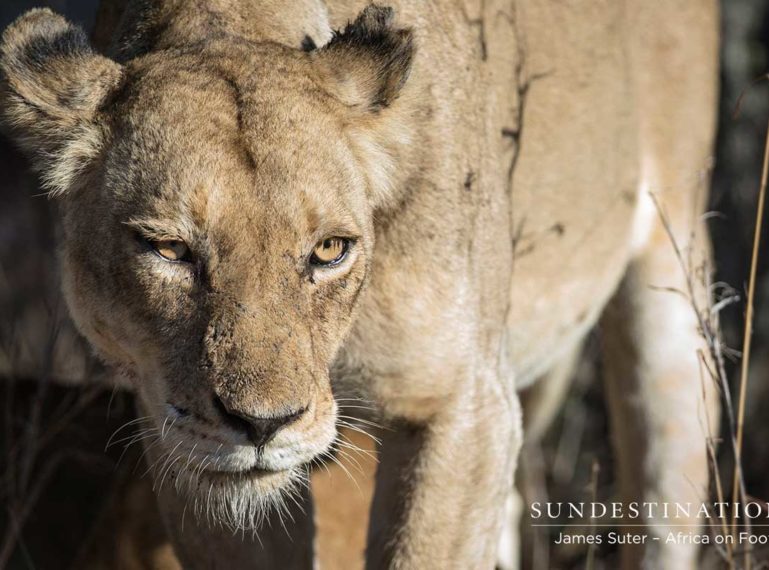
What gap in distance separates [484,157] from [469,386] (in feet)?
1.89

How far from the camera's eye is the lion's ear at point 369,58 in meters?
2.75

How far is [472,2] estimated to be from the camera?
3432 mm

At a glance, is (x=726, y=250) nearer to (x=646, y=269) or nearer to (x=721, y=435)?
(x=721, y=435)

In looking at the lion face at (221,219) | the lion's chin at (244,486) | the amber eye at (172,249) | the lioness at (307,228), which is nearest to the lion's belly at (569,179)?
the lioness at (307,228)

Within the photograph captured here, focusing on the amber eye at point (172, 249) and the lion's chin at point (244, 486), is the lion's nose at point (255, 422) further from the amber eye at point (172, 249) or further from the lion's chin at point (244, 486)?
the amber eye at point (172, 249)

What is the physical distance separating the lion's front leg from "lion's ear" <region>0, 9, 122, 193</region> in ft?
3.30

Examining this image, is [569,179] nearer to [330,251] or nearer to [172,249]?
[330,251]

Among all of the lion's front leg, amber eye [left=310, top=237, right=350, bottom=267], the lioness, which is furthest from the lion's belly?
amber eye [left=310, top=237, right=350, bottom=267]

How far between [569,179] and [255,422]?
6.80 feet

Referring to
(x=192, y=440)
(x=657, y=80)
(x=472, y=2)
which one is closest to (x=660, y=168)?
(x=657, y=80)

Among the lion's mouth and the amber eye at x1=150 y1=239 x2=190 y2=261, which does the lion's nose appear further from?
the amber eye at x1=150 y1=239 x2=190 y2=261

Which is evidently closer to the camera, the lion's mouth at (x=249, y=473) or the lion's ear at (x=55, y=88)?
the lion's mouth at (x=249, y=473)

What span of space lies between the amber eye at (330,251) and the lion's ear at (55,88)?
0.53 meters

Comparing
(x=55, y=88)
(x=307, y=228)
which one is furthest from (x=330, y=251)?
(x=55, y=88)
